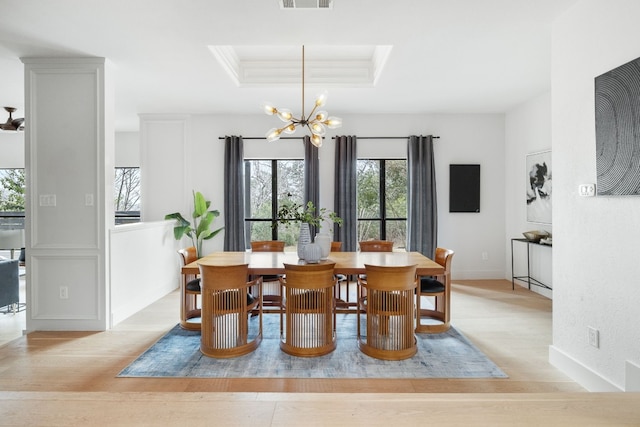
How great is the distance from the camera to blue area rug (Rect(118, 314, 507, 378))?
2680 millimetres

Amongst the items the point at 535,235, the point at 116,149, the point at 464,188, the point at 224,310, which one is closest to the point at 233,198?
the point at 224,310

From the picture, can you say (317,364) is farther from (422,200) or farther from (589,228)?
(422,200)

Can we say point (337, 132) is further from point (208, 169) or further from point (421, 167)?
point (208, 169)

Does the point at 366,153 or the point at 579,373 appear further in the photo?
the point at 366,153

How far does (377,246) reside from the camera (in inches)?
174

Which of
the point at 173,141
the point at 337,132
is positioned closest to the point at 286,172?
the point at 337,132

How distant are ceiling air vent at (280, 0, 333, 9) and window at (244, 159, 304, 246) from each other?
327 cm

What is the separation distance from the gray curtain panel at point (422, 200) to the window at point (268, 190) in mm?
1733

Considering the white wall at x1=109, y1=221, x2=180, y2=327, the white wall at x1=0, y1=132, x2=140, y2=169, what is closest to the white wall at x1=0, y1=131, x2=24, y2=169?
the white wall at x1=0, y1=132, x2=140, y2=169

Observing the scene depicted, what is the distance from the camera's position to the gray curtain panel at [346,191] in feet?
18.6

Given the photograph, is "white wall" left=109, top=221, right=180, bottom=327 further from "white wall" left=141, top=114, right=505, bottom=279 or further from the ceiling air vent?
the ceiling air vent

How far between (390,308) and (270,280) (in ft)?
5.07

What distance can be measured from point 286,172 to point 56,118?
3067 millimetres

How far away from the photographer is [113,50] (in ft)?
11.2
